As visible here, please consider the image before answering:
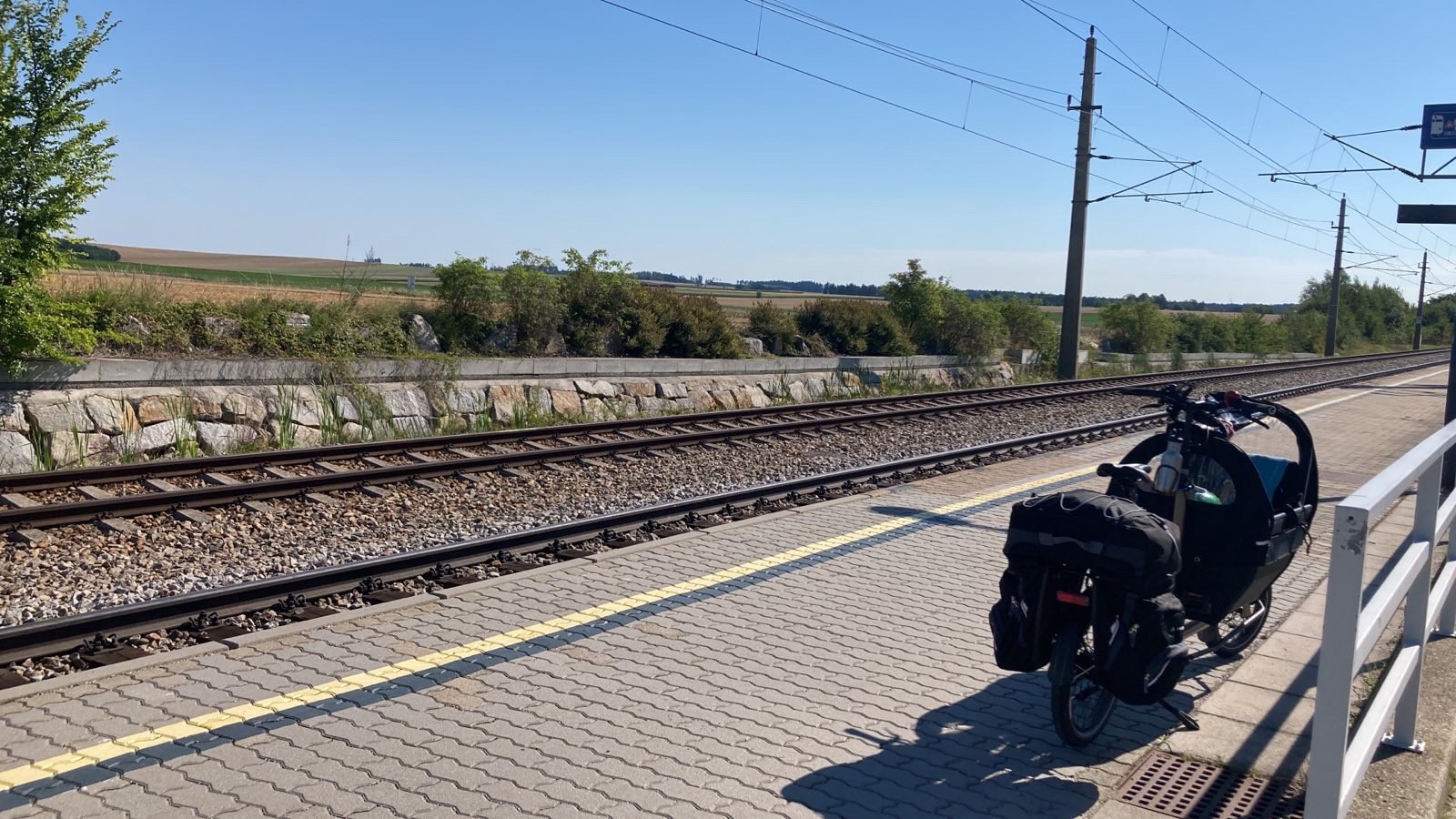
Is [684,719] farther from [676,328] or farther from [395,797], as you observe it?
[676,328]

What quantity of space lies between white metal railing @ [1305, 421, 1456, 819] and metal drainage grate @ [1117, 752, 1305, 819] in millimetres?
591

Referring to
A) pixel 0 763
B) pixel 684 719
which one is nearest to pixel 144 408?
pixel 0 763

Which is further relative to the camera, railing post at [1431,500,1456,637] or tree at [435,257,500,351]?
tree at [435,257,500,351]

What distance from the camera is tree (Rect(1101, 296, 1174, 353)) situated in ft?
144

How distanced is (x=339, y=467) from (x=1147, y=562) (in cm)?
867

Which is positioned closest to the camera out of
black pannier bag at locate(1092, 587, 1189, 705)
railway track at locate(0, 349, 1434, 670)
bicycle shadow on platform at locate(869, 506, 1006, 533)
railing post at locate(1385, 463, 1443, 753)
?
railing post at locate(1385, 463, 1443, 753)

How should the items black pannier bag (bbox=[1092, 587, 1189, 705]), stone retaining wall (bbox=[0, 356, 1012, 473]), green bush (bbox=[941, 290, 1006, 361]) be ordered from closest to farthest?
black pannier bag (bbox=[1092, 587, 1189, 705]) < stone retaining wall (bbox=[0, 356, 1012, 473]) < green bush (bbox=[941, 290, 1006, 361])

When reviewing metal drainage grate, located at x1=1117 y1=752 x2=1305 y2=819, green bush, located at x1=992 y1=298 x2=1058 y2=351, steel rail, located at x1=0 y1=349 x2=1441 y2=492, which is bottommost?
metal drainage grate, located at x1=1117 y1=752 x2=1305 y2=819

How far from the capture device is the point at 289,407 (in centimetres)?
1307

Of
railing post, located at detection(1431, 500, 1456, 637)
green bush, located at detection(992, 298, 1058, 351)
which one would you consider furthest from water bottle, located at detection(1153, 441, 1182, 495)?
green bush, located at detection(992, 298, 1058, 351)

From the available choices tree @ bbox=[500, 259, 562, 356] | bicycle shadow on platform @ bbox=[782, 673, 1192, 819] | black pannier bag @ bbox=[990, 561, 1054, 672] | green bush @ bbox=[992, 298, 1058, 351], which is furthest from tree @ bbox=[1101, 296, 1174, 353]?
black pannier bag @ bbox=[990, 561, 1054, 672]

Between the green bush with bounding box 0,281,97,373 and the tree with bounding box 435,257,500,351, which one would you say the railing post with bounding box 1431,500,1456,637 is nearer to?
the green bush with bounding box 0,281,97,373

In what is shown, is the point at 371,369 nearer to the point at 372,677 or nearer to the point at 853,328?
the point at 372,677

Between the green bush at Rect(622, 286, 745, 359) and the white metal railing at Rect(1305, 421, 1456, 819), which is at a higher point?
the green bush at Rect(622, 286, 745, 359)
